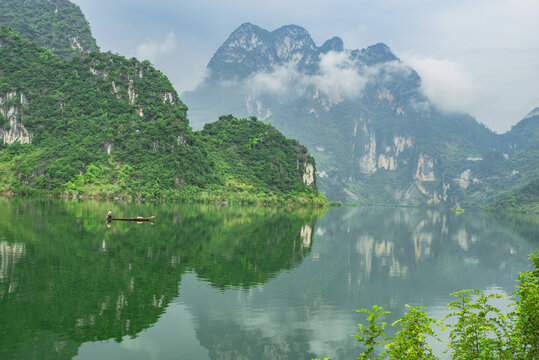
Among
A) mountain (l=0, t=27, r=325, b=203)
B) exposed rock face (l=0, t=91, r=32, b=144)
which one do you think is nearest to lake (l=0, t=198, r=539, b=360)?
mountain (l=0, t=27, r=325, b=203)

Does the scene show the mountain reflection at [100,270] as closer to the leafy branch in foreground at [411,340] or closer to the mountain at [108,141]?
the leafy branch in foreground at [411,340]

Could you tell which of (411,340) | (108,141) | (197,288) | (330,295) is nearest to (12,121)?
(108,141)

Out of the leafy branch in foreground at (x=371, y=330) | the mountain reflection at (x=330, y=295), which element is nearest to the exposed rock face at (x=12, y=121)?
the mountain reflection at (x=330, y=295)

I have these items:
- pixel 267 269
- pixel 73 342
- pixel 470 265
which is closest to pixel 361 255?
pixel 470 265

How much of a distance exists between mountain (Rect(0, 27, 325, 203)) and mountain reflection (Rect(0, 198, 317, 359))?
7022cm

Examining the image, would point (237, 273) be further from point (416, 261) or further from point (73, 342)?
point (416, 261)

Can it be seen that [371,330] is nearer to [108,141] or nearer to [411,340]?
[411,340]

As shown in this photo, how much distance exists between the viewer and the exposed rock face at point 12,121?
130 meters

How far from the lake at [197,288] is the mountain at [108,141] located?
71153 millimetres

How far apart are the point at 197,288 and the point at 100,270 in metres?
6.55

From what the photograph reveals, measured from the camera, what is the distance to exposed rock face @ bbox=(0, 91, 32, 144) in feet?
428

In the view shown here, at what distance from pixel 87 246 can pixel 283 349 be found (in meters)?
22.3

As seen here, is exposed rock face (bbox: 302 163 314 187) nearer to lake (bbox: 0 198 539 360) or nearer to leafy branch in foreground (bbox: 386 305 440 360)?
lake (bbox: 0 198 539 360)

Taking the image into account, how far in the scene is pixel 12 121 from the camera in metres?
132
